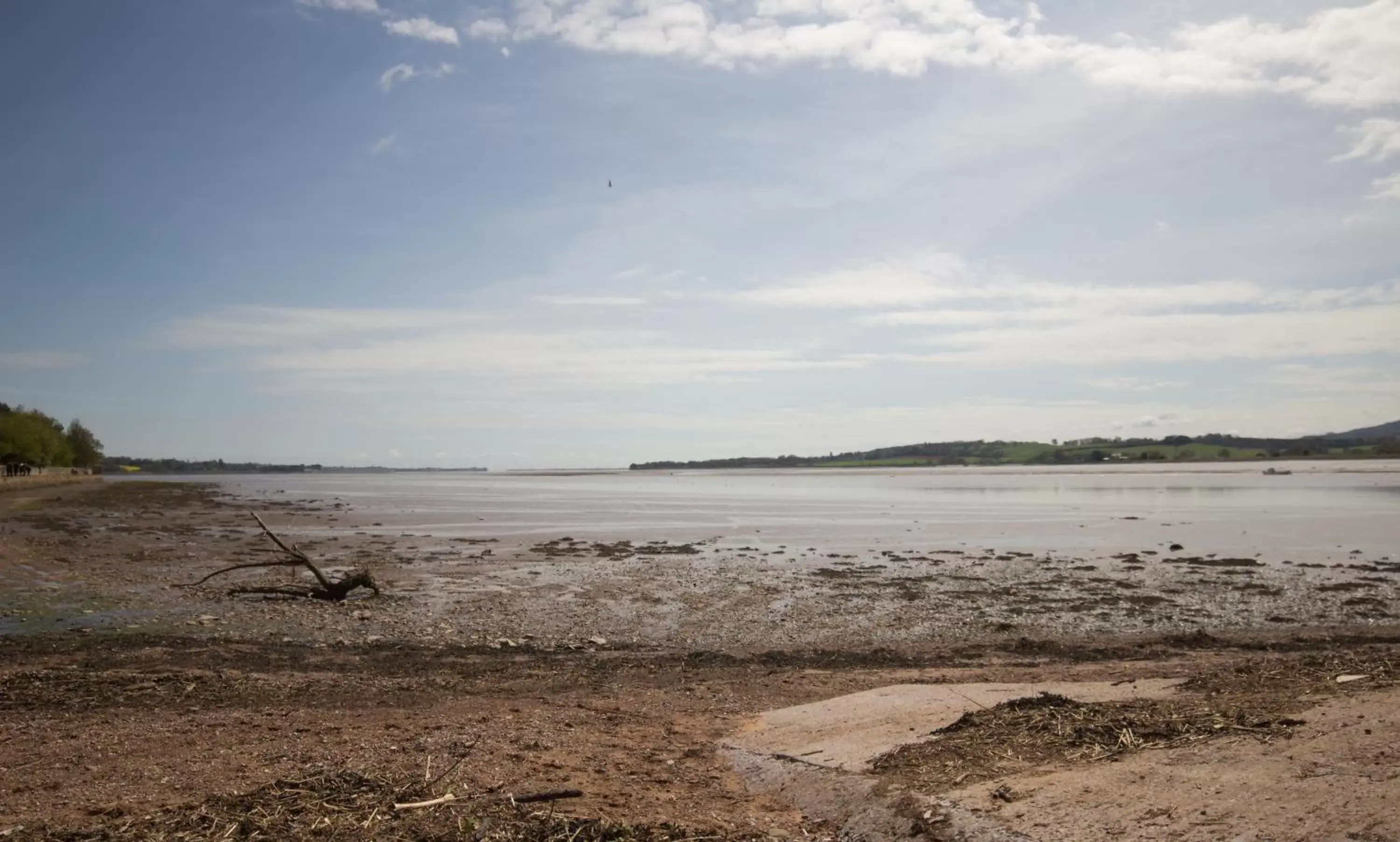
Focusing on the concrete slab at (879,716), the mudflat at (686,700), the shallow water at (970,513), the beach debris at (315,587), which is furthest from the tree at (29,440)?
the concrete slab at (879,716)

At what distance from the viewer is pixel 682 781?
24.2 feet

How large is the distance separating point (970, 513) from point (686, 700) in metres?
40.9

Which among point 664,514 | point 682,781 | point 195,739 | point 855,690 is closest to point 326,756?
point 195,739

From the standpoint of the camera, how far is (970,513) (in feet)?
160

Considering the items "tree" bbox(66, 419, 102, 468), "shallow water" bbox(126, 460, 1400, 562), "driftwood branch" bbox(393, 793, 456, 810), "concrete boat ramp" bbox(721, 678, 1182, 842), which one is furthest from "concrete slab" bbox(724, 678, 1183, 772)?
"tree" bbox(66, 419, 102, 468)

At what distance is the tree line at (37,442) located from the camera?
105m

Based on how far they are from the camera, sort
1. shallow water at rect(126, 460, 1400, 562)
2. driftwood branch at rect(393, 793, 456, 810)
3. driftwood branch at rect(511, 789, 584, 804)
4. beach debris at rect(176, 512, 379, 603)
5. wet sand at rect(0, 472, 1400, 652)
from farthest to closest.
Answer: shallow water at rect(126, 460, 1400, 562)
beach debris at rect(176, 512, 379, 603)
wet sand at rect(0, 472, 1400, 652)
driftwood branch at rect(511, 789, 584, 804)
driftwood branch at rect(393, 793, 456, 810)

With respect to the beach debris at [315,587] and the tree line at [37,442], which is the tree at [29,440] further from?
the beach debris at [315,587]

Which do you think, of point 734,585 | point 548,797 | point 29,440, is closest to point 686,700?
point 548,797

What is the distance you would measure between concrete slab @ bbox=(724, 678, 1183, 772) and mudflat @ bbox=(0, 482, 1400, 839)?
0.73ft

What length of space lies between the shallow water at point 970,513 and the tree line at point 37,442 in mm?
32731

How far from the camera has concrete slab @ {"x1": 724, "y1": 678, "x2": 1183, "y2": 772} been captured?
305 inches

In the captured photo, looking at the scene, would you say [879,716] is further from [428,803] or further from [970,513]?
[970,513]

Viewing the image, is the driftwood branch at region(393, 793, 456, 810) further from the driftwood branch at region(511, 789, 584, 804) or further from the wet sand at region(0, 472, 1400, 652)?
Result: the wet sand at region(0, 472, 1400, 652)
